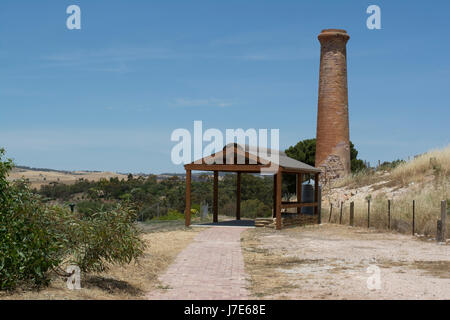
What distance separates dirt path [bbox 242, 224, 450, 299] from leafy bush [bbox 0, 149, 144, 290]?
254cm

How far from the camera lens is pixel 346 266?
11773 mm

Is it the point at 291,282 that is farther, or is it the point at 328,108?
the point at 328,108

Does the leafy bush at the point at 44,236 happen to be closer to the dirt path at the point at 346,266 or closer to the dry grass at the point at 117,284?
the dry grass at the point at 117,284

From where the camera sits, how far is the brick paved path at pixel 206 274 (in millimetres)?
8625

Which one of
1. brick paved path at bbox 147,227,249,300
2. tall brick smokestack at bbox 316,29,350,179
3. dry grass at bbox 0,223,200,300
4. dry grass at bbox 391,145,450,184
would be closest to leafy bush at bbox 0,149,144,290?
dry grass at bbox 0,223,200,300

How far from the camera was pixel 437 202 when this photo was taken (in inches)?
822

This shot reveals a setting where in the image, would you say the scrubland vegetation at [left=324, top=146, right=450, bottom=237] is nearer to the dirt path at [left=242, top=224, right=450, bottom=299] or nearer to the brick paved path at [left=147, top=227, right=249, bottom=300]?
the dirt path at [left=242, top=224, right=450, bottom=299]

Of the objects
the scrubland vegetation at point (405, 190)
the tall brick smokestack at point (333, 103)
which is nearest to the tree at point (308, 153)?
the tall brick smokestack at point (333, 103)

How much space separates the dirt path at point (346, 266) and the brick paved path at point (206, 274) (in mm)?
341

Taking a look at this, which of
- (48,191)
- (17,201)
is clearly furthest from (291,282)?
(48,191)

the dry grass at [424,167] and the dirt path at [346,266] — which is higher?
the dry grass at [424,167]

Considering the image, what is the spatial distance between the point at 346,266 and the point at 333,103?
2486 centimetres

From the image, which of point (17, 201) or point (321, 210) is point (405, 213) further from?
point (17, 201)
